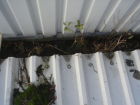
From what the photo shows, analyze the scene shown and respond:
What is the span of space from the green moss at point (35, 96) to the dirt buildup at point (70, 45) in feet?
1.42

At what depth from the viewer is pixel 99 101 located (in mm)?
1759

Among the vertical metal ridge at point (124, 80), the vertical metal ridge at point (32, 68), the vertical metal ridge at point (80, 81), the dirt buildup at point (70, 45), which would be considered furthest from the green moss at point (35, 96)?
the vertical metal ridge at point (124, 80)

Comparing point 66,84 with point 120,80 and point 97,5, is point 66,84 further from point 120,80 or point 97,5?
point 97,5

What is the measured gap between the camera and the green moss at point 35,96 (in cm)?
164

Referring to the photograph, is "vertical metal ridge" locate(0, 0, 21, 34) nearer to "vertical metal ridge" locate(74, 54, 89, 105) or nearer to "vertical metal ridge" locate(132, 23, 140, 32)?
"vertical metal ridge" locate(74, 54, 89, 105)

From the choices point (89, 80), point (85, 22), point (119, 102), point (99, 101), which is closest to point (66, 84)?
point (89, 80)

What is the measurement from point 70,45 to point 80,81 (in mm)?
493

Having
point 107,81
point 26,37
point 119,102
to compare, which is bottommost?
point 119,102

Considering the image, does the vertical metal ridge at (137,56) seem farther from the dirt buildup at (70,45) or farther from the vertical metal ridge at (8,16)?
the vertical metal ridge at (8,16)

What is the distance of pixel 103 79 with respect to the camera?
1.84 metres

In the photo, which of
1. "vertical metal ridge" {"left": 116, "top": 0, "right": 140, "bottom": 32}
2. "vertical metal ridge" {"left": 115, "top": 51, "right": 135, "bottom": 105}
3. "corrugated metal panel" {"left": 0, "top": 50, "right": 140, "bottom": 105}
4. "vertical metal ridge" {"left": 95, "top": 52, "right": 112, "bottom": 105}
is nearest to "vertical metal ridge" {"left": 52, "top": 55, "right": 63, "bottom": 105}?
"corrugated metal panel" {"left": 0, "top": 50, "right": 140, "bottom": 105}

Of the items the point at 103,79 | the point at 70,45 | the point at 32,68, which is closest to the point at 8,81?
the point at 32,68

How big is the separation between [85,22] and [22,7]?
67cm

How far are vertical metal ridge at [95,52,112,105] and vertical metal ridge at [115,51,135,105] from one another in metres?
0.18
